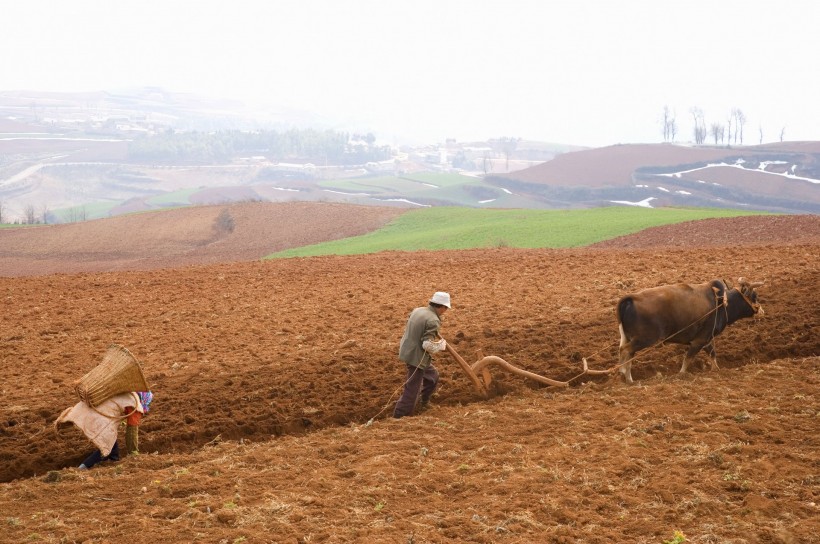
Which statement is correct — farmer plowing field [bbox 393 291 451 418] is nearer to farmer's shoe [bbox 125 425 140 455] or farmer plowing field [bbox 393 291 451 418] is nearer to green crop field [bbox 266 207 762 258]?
farmer's shoe [bbox 125 425 140 455]

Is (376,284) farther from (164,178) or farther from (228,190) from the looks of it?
(164,178)

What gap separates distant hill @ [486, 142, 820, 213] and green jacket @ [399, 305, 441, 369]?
7071 cm

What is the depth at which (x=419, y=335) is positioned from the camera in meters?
11.9

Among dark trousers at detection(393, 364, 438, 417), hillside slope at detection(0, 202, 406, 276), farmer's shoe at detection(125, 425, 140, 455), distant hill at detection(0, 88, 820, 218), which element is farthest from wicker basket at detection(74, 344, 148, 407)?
distant hill at detection(0, 88, 820, 218)

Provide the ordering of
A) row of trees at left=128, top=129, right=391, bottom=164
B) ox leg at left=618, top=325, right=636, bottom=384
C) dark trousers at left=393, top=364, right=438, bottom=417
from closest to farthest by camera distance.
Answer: dark trousers at left=393, top=364, right=438, bottom=417 < ox leg at left=618, top=325, right=636, bottom=384 < row of trees at left=128, top=129, right=391, bottom=164

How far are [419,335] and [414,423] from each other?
4.06 feet

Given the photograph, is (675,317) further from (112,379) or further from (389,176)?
(389,176)

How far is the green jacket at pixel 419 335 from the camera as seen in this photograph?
11.8 meters

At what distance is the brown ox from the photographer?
12.9 m

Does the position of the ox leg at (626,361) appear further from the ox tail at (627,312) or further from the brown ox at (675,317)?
the ox tail at (627,312)

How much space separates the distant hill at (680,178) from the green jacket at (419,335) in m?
70.7

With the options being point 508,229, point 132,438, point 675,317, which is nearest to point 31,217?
point 508,229

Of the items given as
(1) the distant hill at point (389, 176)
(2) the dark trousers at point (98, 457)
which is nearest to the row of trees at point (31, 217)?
(1) the distant hill at point (389, 176)

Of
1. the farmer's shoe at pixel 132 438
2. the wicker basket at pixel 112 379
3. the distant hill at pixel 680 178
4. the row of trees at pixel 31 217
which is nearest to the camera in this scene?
the wicker basket at pixel 112 379
